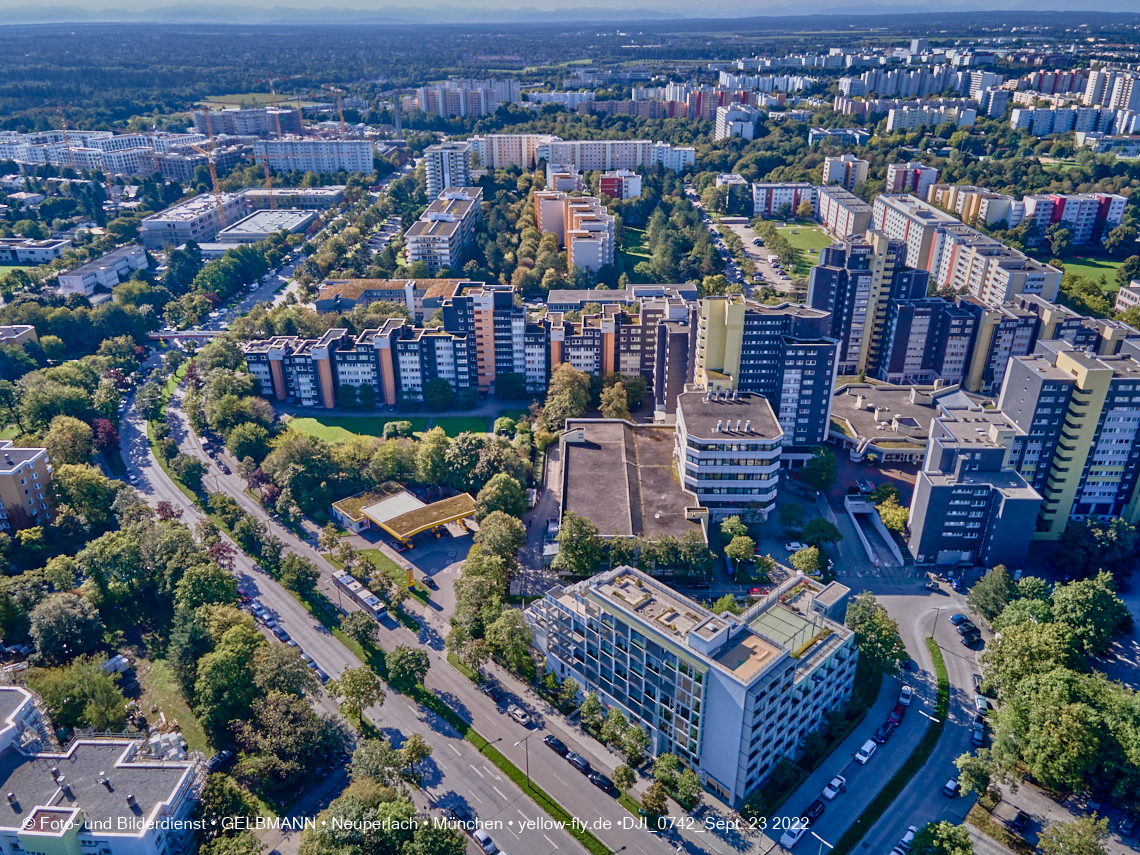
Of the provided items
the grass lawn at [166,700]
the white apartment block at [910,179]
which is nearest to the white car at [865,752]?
the grass lawn at [166,700]

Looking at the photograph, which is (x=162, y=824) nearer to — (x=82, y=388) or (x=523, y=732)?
(x=523, y=732)

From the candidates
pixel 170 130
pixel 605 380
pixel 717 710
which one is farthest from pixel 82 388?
pixel 170 130

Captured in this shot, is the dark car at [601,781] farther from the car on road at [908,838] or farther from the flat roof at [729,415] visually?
the flat roof at [729,415]

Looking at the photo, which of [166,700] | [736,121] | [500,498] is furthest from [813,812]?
[736,121]

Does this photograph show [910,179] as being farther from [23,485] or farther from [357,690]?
[23,485]

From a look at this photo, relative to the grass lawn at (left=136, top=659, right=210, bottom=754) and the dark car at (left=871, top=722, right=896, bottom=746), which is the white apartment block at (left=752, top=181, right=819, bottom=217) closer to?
the dark car at (left=871, top=722, right=896, bottom=746)

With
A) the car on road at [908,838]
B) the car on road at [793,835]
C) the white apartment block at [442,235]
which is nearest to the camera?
the car on road at [908,838]

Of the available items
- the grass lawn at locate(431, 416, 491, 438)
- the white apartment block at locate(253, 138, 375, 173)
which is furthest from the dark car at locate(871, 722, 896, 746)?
the white apartment block at locate(253, 138, 375, 173)
